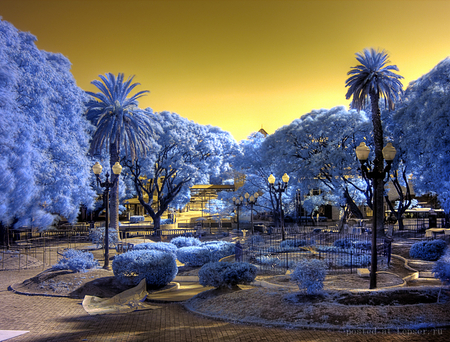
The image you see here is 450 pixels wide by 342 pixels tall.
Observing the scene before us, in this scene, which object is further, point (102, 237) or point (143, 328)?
point (102, 237)

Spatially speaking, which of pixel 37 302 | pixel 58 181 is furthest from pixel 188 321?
pixel 58 181

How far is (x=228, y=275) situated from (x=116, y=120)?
1902 cm

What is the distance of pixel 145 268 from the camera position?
13547 millimetres

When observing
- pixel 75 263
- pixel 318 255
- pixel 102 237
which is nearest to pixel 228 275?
pixel 75 263

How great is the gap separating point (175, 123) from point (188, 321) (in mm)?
30067

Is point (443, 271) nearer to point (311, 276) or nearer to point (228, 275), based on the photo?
point (311, 276)

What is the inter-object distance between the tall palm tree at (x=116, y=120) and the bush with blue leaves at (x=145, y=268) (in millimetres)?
13447

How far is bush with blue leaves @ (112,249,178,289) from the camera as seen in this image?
13320mm

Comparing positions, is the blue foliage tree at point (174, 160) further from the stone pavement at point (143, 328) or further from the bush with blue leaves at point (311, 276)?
the bush with blue leaves at point (311, 276)

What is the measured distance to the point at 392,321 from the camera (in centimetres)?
691

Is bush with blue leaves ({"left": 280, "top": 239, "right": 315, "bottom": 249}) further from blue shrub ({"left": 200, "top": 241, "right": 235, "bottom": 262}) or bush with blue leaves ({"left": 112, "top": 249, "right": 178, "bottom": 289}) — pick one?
bush with blue leaves ({"left": 112, "top": 249, "right": 178, "bottom": 289})

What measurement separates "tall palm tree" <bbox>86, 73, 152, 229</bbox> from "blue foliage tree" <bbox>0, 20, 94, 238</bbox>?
149cm

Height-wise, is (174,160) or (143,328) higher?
(174,160)

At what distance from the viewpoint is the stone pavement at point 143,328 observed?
6555mm
